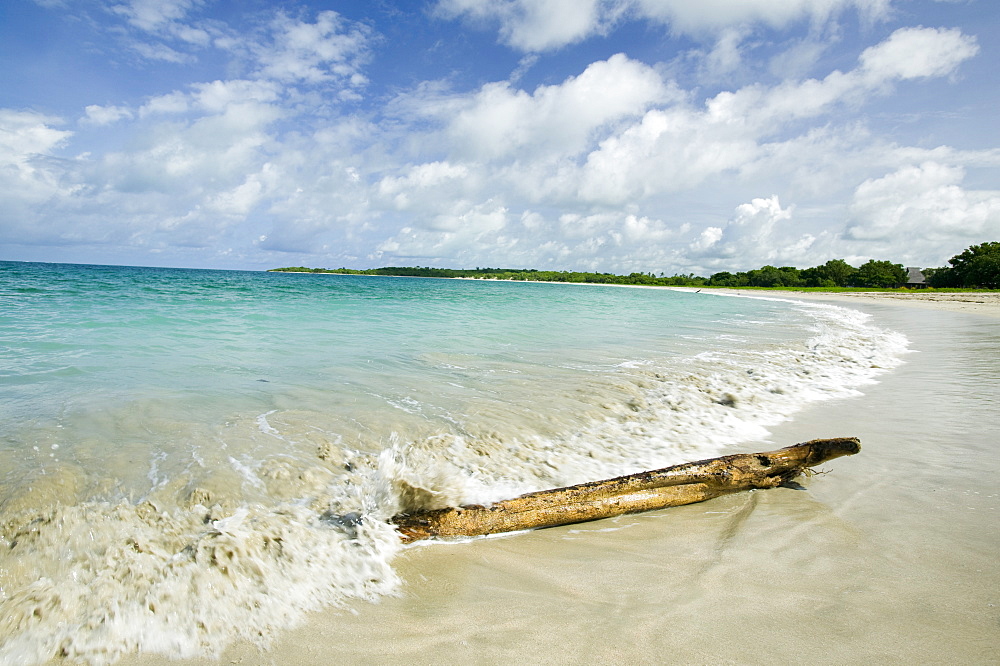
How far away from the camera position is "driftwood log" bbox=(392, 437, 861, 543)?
3234 millimetres

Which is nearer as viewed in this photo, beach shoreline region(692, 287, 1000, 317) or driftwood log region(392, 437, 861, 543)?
driftwood log region(392, 437, 861, 543)

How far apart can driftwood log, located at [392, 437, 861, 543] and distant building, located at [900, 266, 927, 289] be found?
10939 centimetres

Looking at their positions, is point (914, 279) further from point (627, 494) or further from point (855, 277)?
point (627, 494)

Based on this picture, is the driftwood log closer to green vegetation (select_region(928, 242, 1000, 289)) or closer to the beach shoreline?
the beach shoreline

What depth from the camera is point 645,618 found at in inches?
94.3

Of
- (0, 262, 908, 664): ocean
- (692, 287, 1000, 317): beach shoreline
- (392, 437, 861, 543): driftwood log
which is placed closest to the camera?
(0, 262, 908, 664): ocean

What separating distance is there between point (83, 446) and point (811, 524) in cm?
633

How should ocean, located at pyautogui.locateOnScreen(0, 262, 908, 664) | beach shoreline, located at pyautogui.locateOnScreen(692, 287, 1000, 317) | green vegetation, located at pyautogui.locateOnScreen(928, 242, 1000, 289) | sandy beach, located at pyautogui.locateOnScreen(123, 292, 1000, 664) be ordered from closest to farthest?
sandy beach, located at pyautogui.locateOnScreen(123, 292, 1000, 664) < ocean, located at pyautogui.locateOnScreen(0, 262, 908, 664) < beach shoreline, located at pyautogui.locateOnScreen(692, 287, 1000, 317) < green vegetation, located at pyautogui.locateOnScreen(928, 242, 1000, 289)

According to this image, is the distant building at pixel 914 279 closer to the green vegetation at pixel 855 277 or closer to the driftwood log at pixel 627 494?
the green vegetation at pixel 855 277

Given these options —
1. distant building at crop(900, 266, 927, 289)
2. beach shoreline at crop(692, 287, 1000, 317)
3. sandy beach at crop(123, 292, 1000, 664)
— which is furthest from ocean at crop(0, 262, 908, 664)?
distant building at crop(900, 266, 927, 289)

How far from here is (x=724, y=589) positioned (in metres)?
2.63

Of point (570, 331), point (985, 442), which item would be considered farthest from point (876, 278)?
point (985, 442)

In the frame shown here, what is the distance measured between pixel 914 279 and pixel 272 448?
116 m

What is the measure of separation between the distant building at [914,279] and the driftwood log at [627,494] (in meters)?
109
